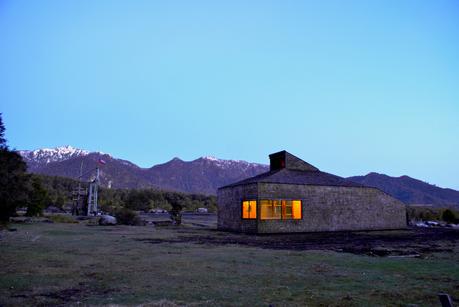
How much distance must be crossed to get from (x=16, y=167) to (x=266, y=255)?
27.5 m

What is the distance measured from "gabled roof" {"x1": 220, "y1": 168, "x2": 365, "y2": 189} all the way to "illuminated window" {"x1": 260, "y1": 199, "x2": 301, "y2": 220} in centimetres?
157

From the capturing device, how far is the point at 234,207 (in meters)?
30.0

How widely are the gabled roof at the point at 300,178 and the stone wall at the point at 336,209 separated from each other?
0.40 meters

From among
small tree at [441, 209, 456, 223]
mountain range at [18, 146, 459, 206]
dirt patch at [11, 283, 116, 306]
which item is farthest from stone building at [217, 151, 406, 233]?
mountain range at [18, 146, 459, 206]

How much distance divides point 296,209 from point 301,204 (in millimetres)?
558

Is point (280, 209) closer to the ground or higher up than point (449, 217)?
higher up

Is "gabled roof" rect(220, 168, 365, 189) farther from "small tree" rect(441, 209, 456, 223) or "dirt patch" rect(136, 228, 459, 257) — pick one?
"small tree" rect(441, 209, 456, 223)

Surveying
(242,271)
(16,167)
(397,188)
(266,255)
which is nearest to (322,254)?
(266,255)

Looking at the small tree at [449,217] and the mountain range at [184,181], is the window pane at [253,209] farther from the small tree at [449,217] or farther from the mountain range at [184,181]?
the mountain range at [184,181]

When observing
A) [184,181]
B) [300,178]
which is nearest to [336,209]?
[300,178]

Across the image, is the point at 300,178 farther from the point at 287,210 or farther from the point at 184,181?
the point at 184,181

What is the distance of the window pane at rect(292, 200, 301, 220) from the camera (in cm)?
2816

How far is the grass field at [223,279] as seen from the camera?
655 centimetres

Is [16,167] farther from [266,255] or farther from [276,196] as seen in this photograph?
[266,255]
